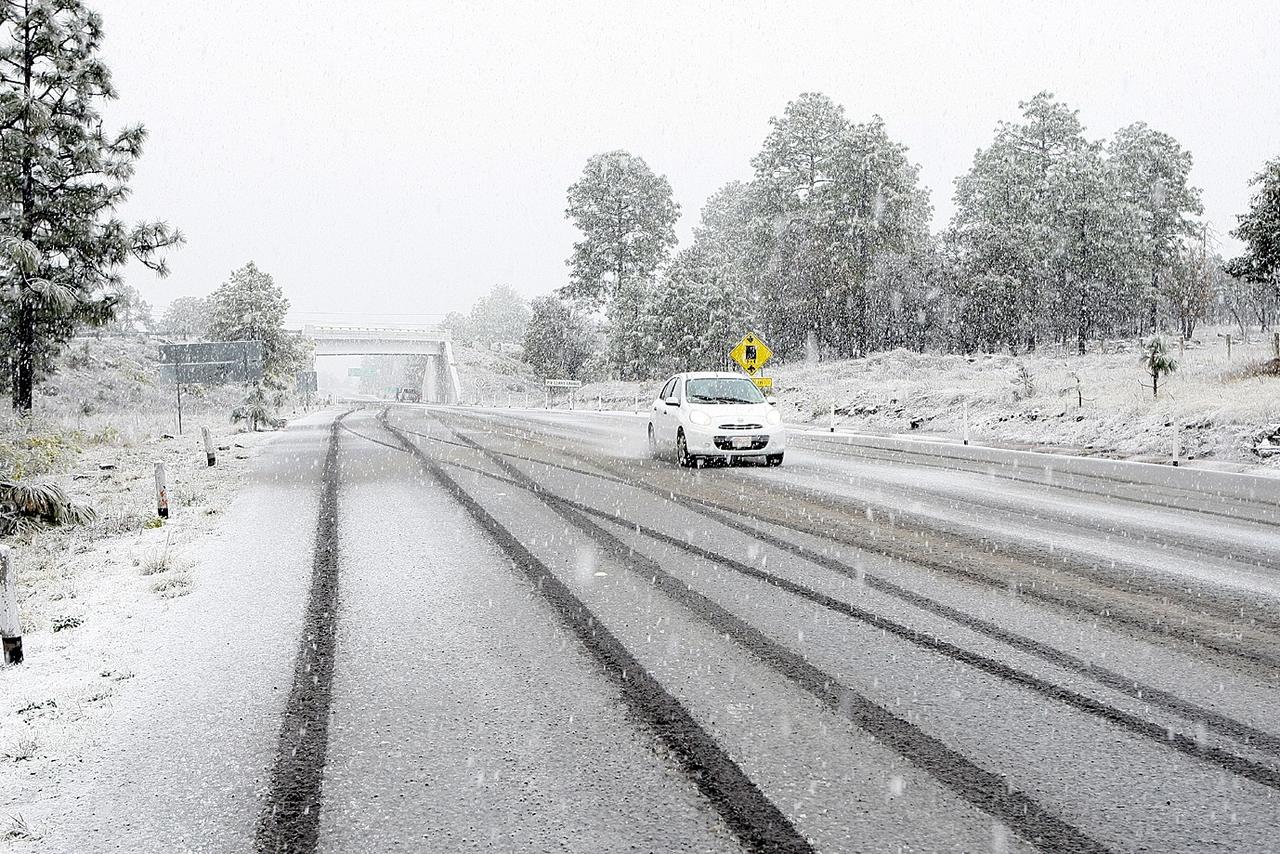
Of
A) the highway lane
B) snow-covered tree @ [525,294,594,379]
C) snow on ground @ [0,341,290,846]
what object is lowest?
the highway lane

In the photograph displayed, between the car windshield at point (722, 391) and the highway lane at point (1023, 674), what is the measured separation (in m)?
7.10

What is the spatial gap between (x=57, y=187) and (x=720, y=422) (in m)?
21.5

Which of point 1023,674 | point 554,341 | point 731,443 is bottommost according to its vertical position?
point 1023,674

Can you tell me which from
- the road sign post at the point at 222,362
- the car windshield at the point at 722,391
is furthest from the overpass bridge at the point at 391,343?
the car windshield at the point at 722,391

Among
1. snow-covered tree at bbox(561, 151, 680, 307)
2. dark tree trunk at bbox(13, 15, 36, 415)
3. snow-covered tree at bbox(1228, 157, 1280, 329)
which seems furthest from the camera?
snow-covered tree at bbox(561, 151, 680, 307)

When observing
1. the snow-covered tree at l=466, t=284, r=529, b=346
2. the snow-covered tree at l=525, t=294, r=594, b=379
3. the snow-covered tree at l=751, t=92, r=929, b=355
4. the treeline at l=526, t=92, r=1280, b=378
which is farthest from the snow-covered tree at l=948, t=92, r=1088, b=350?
the snow-covered tree at l=466, t=284, r=529, b=346

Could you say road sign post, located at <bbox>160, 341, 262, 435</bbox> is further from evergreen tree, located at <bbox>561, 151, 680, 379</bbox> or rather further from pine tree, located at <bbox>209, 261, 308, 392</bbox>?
evergreen tree, located at <bbox>561, 151, 680, 379</bbox>

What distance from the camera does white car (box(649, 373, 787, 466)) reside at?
47.7 ft

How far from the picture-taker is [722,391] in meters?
15.8

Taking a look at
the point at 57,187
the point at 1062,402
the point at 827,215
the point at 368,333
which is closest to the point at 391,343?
the point at 368,333

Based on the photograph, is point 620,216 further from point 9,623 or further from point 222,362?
point 9,623

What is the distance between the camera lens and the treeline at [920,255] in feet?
158

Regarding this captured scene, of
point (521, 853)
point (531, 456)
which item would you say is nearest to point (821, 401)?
point (531, 456)

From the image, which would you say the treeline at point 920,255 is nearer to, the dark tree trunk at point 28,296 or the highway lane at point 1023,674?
the dark tree trunk at point 28,296
